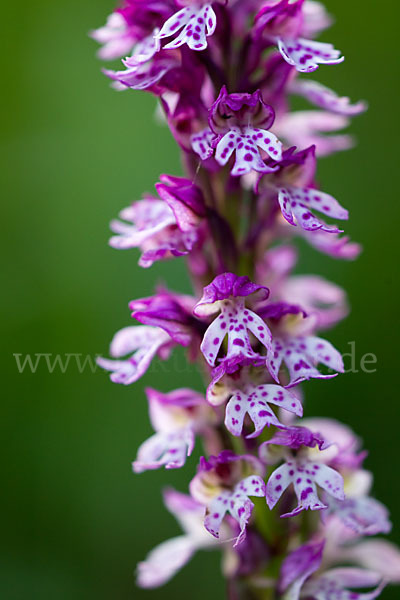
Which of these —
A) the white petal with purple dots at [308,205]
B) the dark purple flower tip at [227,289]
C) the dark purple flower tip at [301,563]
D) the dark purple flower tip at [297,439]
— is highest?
the white petal with purple dots at [308,205]

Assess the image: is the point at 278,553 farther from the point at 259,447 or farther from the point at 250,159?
the point at 250,159

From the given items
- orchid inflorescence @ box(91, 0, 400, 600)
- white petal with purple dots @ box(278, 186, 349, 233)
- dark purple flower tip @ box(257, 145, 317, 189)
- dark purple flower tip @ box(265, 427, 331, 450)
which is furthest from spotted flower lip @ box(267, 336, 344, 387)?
dark purple flower tip @ box(257, 145, 317, 189)

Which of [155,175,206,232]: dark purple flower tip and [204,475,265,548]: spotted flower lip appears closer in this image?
[204,475,265,548]: spotted flower lip

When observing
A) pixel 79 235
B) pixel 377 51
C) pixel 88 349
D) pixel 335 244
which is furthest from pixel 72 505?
pixel 377 51

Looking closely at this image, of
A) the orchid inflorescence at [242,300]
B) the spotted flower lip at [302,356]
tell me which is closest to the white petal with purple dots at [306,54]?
the orchid inflorescence at [242,300]

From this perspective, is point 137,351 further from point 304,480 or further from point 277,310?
point 304,480

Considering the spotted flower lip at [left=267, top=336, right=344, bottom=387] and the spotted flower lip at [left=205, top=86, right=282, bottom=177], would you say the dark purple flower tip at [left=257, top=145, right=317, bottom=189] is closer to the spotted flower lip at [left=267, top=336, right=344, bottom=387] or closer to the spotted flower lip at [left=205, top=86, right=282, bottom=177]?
the spotted flower lip at [left=205, top=86, right=282, bottom=177]

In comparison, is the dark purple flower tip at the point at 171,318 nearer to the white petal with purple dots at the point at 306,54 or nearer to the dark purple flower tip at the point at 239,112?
the dark purple flower tip at the point at 239,112
